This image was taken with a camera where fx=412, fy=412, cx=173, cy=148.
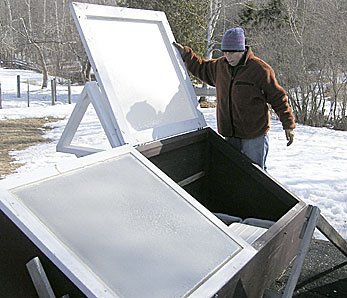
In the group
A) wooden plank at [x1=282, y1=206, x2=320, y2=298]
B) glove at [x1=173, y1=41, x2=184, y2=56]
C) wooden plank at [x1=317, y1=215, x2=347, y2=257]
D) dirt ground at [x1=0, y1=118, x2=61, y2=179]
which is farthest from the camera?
dirt ground at [x1=0, y1=118, x2=61, y2=179]

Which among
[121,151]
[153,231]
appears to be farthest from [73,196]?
[121,151]

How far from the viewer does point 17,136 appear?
8266 millimetres

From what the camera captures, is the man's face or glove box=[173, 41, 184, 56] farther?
glove box=[173, 41, 184, 56]

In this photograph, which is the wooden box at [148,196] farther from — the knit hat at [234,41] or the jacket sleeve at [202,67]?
the knit hat at [234,41]

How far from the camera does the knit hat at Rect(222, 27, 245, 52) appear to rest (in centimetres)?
301

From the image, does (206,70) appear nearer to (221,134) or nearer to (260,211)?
(221,134)

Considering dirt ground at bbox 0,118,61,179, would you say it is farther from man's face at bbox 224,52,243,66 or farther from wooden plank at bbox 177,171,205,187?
man's face at bbox 224,52,243,66

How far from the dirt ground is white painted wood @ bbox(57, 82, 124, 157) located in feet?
10.1

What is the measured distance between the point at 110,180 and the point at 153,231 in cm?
33

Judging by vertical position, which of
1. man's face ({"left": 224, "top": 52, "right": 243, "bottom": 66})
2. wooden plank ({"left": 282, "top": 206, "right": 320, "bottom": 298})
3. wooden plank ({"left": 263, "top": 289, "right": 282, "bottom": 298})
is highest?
man's face ({"left": 224, "top": 52, "right": 243, "bottom": 66})

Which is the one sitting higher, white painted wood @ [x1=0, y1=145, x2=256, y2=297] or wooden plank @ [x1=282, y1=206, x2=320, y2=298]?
white painted wood @ [x1=0, y1=145, x2=256, y2=297]

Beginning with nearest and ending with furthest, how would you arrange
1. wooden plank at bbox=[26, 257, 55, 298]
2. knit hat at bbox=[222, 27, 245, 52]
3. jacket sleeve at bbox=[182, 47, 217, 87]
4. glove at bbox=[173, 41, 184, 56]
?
1. wooden plank at bbox=[26, 257, 55, 298]
2. knit hat at bbox=[222, 27, 245, 52]
3. glove at bbox=[173, 41, 184, 56]
4. jacket sleeve at bbox=[182, 47, 217, 87]

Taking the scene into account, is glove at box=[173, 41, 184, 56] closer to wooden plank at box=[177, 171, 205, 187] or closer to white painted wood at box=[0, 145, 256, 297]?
wooden plank at box=[177, 171, 205, 187]

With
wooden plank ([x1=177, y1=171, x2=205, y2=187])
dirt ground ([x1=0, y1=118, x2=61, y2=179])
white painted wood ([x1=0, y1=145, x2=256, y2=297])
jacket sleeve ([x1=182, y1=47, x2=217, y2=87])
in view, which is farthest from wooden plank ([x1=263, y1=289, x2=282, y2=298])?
dirt ground ([x1=0, y1=118, x2=61, y2=179])
